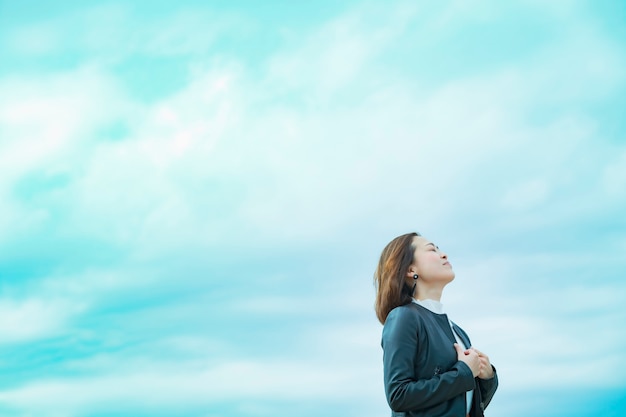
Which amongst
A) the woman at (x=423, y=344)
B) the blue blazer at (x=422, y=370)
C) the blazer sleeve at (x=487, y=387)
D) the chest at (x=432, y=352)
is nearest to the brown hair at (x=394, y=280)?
the woman at (x=423, y=344)

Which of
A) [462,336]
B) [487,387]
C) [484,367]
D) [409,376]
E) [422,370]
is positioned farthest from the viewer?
[462,336]

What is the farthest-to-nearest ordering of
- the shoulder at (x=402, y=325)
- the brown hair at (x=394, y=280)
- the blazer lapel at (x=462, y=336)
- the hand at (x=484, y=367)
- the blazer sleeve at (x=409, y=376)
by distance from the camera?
the blazer lapel at (x=462, y=336) < the brown hair at (x=394, y=280) < the hand at (x=484, y=367) < the shoulder at (x=402, y=325) < the blazer sleeve at (x=409, y=376)

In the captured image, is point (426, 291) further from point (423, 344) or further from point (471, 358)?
point (471, 358)

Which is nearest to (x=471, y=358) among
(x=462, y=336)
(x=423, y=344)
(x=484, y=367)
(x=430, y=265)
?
(x=484, y=367)

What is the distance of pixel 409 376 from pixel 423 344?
261 millimetres

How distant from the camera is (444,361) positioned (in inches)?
206

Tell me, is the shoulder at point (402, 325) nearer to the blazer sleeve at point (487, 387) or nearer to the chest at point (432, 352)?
the chest at point (432, 352)

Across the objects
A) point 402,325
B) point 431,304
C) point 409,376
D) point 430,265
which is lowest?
point 409,376

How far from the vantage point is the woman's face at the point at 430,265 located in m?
5.48

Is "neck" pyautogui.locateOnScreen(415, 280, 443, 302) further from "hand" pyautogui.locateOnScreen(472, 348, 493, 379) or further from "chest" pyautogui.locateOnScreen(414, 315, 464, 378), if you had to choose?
"hand" pyautogui.locateOnScreen(472, 348, 493, 379)

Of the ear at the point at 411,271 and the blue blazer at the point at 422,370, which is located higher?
the ear at the point at 411,271

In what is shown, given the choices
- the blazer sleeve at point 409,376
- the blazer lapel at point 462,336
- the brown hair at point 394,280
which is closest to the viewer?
the blazer sleeve at point 409,376

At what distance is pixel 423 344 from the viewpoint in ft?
17.2

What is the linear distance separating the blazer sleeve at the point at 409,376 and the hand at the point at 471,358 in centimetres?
4
